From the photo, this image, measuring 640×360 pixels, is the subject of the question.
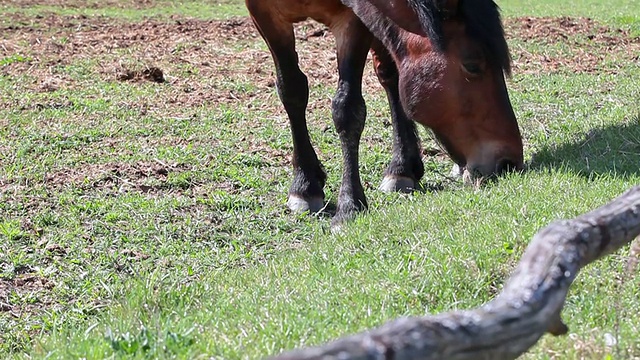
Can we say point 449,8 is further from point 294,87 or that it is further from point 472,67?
point 294,87

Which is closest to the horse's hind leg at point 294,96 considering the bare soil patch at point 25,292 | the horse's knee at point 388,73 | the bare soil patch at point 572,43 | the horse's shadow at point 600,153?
the horse's knee at point 388,73

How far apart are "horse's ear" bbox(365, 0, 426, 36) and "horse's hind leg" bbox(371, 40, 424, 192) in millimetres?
1303

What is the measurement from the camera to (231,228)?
577 cm

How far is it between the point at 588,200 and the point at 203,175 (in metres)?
3.06

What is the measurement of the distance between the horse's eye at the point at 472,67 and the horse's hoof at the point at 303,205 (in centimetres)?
144

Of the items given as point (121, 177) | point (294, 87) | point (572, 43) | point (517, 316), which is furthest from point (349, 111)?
point (572, 43)

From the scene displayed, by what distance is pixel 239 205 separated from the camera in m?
6.12

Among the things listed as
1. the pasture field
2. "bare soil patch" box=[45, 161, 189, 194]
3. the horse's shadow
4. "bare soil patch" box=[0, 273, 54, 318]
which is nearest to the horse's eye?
the pasture field

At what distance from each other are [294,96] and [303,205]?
89cm

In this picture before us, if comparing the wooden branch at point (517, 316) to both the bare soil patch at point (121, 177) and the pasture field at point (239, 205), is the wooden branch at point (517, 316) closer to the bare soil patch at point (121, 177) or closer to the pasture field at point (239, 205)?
the pasture field at point (239, 205)

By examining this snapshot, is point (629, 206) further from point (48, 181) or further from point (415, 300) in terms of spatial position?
point (48, 181)

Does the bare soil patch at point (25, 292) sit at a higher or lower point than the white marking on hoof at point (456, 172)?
lower

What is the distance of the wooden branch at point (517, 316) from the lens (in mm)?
1865

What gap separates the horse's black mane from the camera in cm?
526
